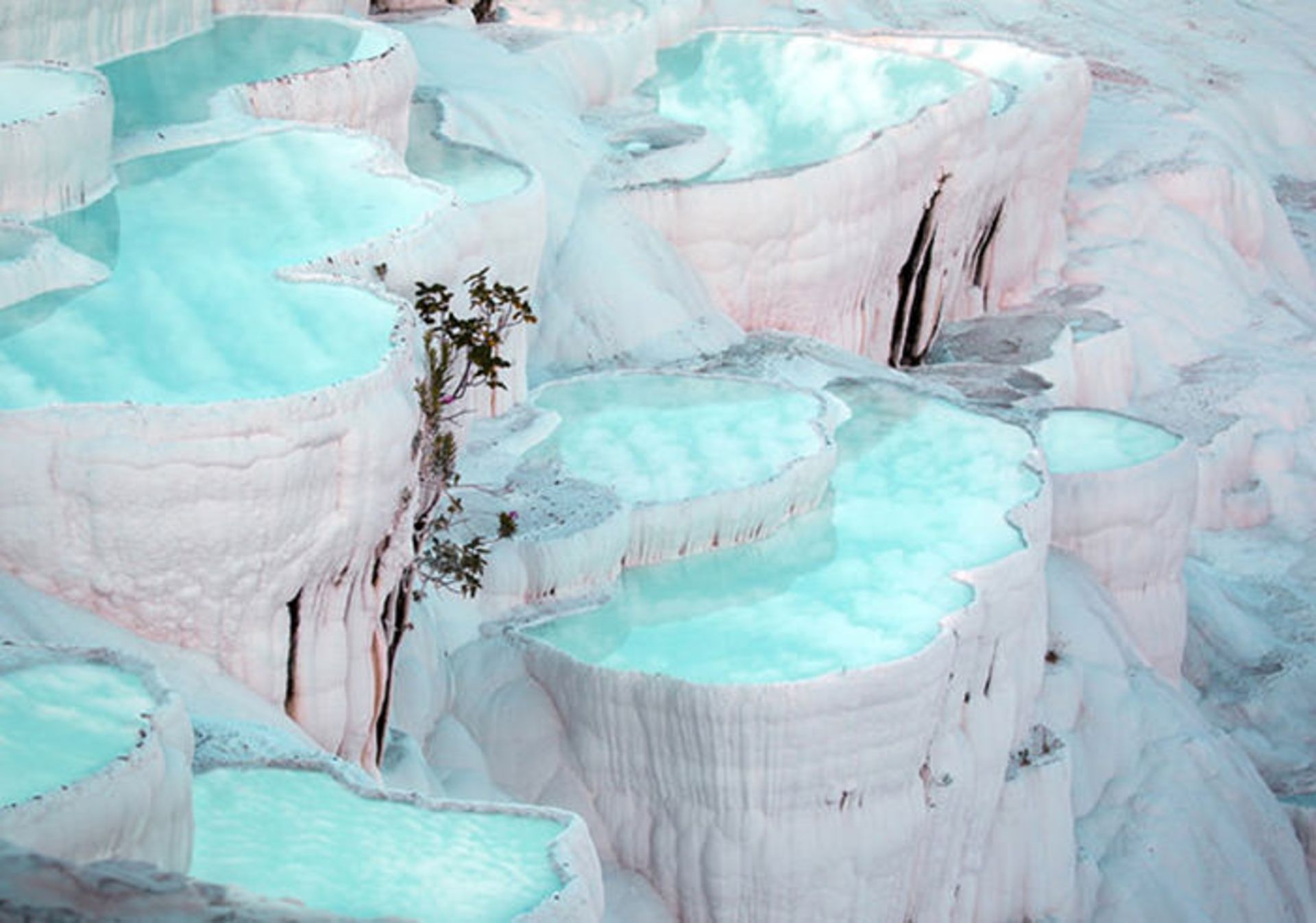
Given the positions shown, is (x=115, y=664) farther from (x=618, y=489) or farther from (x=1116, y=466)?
(x=1116, y=466)

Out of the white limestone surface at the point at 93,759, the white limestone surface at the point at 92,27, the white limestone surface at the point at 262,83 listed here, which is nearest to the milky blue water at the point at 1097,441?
the white limestone surface at the point at 262,83

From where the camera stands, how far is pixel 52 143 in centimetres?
891

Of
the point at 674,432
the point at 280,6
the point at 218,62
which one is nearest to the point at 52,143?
the point at 218,62

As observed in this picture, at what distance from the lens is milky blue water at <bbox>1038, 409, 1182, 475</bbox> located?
13.7 metres

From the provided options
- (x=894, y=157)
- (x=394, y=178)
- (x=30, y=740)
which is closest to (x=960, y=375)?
(x=894, y=157)

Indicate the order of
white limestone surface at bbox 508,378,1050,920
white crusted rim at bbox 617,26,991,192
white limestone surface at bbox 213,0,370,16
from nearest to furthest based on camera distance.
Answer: white limestone surface at bbox 508,378,1050,920
white limestone surface at bbox 213,0,370,16
white crusted rim at bbox 617,26,991,192

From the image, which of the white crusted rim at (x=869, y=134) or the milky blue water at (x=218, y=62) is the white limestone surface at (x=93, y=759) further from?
the white crusted rim at (x=869, y=134)

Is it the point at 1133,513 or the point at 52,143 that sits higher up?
the point at 52,143

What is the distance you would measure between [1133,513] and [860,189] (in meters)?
3.32

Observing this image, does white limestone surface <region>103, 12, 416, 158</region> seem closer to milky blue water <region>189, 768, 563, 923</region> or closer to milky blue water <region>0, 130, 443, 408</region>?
milky blue water <region>0, 130, 443, 408</region>

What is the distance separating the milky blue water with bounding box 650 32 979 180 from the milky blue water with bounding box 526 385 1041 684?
158 inches

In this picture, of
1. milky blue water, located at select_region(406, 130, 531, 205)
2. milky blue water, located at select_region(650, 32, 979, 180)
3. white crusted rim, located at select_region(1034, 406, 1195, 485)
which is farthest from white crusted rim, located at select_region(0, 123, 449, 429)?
milky blue water, located at select_region(650, 32, 979, 180)

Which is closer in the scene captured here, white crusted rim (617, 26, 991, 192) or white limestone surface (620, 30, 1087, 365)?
white crusted rim (617, 26, 991, 192)

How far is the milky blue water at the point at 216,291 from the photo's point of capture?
738cm
